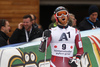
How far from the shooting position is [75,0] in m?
14.8

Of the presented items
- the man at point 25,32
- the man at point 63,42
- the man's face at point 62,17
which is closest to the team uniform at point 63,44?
the man at point 63,42

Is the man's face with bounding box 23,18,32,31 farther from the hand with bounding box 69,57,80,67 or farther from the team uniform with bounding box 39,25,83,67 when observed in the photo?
the hand with bounding box 69,57,80,67

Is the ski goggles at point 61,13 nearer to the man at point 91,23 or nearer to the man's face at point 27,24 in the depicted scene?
the man's face at point 27,24

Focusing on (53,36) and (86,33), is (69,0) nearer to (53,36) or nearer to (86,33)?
(86,33)

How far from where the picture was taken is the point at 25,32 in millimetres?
7637

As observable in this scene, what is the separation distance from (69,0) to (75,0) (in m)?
0.46

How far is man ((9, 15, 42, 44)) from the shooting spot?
738cm

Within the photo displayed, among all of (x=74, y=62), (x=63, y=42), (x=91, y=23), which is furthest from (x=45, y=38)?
(x=91, y=23)

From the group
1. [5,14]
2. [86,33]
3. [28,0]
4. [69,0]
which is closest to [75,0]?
[69,0]

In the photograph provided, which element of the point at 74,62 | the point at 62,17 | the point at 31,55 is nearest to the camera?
the point at 74,62

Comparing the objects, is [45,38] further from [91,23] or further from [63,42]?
[91,23]

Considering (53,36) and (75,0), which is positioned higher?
(75,0)

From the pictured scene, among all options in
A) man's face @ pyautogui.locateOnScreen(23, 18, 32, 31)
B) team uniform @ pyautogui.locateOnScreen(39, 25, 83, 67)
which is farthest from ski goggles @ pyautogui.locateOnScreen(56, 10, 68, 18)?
man's face @ pyautogui.locateOnScreen(23, 18, 32, 31)

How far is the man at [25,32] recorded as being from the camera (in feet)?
24.2
